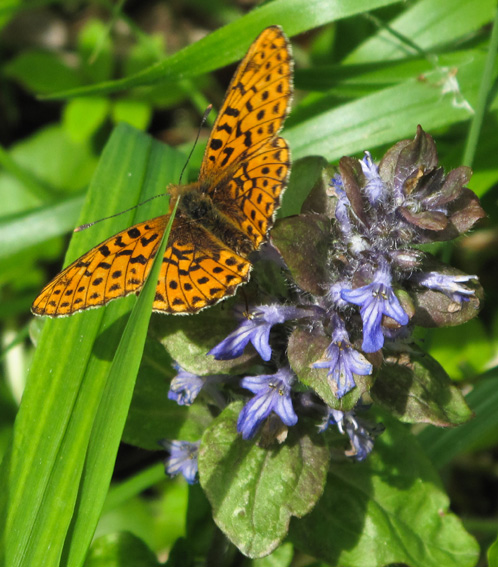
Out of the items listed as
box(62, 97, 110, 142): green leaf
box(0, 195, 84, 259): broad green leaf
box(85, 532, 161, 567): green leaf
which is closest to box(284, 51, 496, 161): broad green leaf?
box(0, 195, 84, 259): broad green leaf

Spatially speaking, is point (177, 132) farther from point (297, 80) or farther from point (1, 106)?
point (297, 80)

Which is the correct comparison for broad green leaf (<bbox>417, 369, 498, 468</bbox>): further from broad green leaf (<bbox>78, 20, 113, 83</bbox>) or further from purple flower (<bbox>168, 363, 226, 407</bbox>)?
broad green leaf (<bbox>78, 20, 113, 83</bbox>)

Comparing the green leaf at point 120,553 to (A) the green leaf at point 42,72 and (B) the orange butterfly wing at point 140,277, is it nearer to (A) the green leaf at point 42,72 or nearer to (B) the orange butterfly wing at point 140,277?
(B) the orange butterfly wing at point 140,277

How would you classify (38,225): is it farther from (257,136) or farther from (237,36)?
(257,136)

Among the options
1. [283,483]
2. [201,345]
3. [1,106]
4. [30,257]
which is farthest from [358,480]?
[1,106]

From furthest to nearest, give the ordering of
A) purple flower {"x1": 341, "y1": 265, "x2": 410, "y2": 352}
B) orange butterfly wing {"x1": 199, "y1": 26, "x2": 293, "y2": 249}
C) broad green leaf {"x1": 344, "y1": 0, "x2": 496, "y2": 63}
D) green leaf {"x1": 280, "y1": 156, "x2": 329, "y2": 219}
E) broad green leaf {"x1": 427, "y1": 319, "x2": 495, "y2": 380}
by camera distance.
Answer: broad green leaf {"x1": 427, "y1": 319, "x2": 495, "y2": 380}, broad green leaf {"x1": 344, "y1": 0, "x2": 496, "y2": 63}, green leaf {"x1": 280, "y1": 156, "x2": 329, "y2": 219}, orange butterfly wing {"x1": 199, "y1": 26, "x2": 293, "y2": 249}, purple flower {"x1": 341, "y1": 265, "x2": 410, "y2": 352}

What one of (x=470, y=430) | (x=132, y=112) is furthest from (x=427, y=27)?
(x=470, y=430)

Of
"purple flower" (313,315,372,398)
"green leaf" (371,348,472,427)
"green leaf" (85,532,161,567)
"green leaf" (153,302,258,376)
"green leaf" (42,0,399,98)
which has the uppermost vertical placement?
"green leaf" (42,0,399,98)
